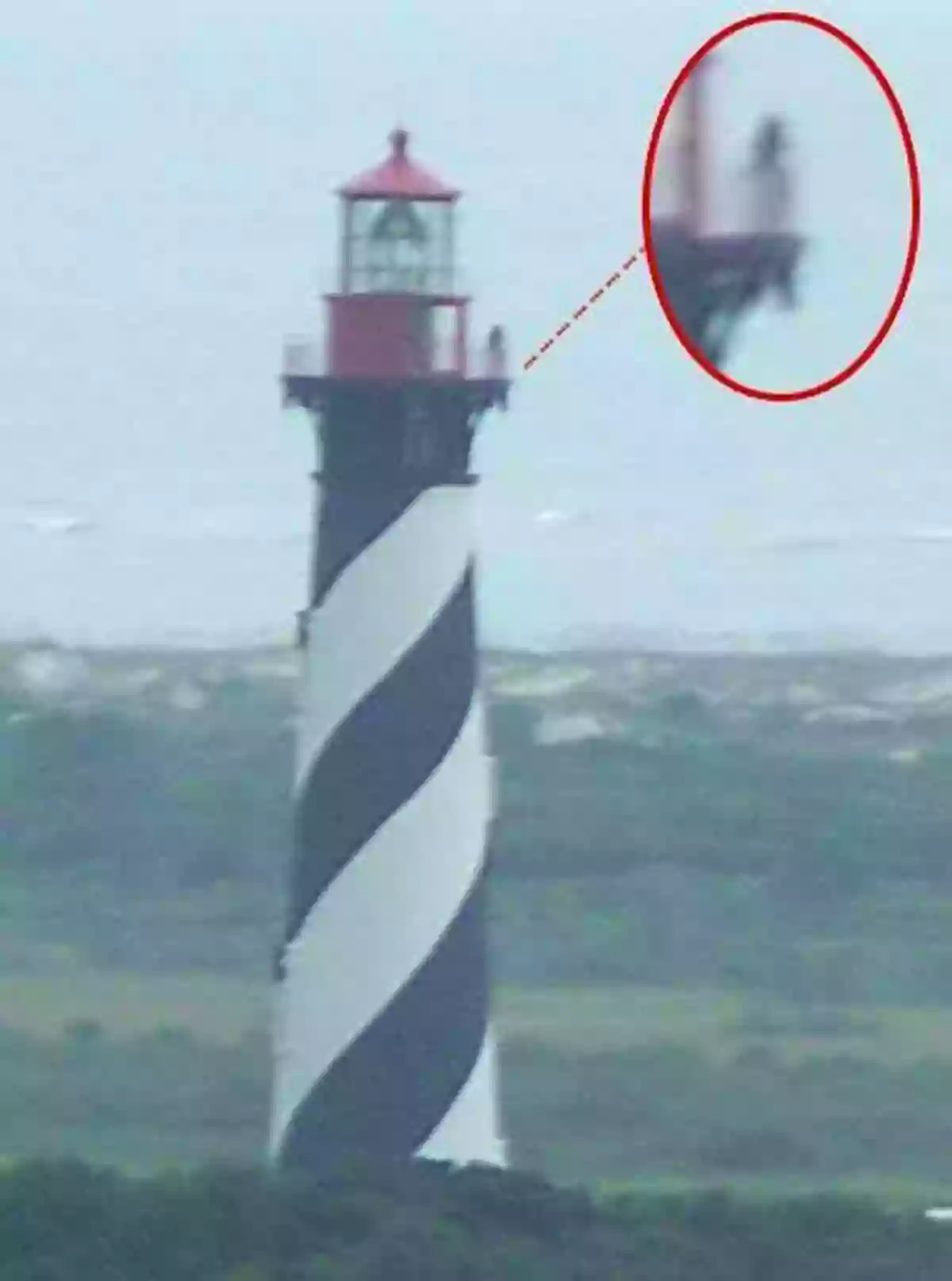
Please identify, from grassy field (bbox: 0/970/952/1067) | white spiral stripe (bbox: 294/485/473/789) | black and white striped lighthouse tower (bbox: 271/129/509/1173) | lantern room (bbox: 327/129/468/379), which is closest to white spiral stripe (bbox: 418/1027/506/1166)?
black and white striped lighthouse tower (bbox: 271/129/509/1173)

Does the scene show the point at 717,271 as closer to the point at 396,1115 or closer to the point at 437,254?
the point at 437,254

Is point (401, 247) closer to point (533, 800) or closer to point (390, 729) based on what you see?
point (390, 729)

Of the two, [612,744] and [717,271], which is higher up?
[717,271]

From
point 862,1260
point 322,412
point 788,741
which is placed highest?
point 322,412

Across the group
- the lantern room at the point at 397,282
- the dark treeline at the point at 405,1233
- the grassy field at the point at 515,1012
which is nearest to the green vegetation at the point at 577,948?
the grassy field at the point at 515,1012

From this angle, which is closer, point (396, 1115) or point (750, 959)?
point (396, 1115)

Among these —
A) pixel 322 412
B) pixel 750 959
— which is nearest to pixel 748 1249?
pixel 750 959

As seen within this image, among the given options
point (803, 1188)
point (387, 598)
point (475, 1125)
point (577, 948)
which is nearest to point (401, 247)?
point (387, 598)
